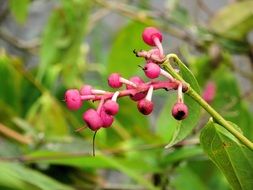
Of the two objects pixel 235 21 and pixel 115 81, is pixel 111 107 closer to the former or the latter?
pixel 115 81

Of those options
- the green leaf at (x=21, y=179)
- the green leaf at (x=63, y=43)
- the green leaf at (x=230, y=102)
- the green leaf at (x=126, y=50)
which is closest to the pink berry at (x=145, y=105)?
the green leaf at (x=21, y=179)

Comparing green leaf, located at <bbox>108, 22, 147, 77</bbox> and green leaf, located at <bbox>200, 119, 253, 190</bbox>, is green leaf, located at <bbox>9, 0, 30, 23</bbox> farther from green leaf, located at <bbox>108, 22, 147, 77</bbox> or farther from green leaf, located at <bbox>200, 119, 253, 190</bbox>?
green leaf, located at <bbox>200, 119, 253, 190</bbox>

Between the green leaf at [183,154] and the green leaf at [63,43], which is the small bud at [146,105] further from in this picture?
the green leaf at [63,43]

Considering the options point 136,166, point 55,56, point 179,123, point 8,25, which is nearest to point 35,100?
point 55,56

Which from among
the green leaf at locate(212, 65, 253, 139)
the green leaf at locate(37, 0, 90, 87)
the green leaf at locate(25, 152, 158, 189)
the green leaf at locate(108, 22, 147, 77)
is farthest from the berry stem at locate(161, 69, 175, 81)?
the green leaf at locate(108, 22, 147, 77)

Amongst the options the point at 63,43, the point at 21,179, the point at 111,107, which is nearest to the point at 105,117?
the point at 111,107

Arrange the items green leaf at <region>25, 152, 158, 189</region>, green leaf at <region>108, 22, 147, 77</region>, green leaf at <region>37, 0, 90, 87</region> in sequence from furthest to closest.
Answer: green leaf at <region>108, 22, 147, 77</region>
green leaf at <region>37, 0, 90, 87</region>
green leaf at <region>25, 152, 158, 189</region>
